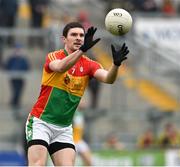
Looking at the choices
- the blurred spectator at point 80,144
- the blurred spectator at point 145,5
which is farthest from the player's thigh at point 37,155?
the blurred spectator at point 145,5

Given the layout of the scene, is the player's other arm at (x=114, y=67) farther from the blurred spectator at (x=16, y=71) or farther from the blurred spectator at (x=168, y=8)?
the blurred spectator at (x=168, y=8)

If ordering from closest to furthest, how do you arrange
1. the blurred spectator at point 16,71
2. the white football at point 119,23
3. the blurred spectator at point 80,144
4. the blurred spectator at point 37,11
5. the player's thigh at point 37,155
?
1. the white football at point 119,23
2. the player's thigh at point 37,155
3. the blurred spectator at point 80,144
4. the blurred spectator at point 16,71
5. the blurred spectator at point 37,11

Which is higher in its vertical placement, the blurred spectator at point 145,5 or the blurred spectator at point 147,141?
the blurred spectator at point 145,5

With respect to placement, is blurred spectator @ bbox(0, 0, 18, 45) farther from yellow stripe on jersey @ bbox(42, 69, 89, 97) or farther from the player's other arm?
the player's other arm

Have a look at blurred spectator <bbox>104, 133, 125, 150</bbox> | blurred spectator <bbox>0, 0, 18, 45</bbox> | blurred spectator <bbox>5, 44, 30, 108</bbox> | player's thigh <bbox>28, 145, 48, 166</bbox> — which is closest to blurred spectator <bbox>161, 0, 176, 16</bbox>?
blurred spectator <bbox>0, 0, 18, 45</bbox>

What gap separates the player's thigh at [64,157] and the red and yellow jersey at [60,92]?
0.33 meters

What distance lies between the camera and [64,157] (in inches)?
402

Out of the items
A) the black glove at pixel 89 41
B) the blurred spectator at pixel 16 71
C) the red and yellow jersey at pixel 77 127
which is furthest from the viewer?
the blurred spectator at pixel 16 71

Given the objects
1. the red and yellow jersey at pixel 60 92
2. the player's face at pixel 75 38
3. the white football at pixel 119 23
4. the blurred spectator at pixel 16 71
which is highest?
the white football at pixel 119 23

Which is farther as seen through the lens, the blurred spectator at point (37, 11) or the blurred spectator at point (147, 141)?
the blurred spectator at point (37, 11)

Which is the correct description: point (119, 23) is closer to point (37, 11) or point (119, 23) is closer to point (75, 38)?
point (75, 38)

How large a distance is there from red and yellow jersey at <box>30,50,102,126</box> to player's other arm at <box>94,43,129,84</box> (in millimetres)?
155

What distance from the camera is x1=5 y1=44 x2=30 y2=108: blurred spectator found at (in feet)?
61.3

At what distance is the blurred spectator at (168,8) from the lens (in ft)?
77.6
